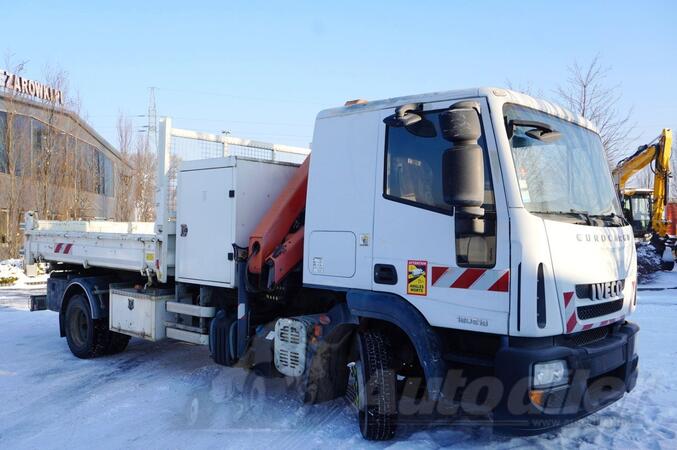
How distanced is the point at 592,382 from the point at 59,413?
4.77 metres

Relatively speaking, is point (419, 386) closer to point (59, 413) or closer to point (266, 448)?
point (266, 448)

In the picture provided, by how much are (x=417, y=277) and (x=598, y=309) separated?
1.31 meters

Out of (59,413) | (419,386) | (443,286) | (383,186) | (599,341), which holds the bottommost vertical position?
(59,413)

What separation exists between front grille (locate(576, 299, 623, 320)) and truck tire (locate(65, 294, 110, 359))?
621 centimetres

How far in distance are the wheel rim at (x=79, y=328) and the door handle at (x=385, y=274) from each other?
512cm

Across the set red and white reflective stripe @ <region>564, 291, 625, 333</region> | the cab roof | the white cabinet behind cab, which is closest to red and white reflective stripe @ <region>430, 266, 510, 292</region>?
red and white reflective stripe @ <region>564, 291, 625, 333</region>

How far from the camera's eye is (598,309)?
411 cm

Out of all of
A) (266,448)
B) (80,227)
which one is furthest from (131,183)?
(266,448)

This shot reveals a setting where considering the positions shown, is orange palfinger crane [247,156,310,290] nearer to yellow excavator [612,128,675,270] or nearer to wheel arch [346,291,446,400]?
wheel arch [346,291,446,400]

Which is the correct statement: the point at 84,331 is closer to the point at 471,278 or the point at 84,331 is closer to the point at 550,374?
the point at 471,278

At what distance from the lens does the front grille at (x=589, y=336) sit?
13.1 feet

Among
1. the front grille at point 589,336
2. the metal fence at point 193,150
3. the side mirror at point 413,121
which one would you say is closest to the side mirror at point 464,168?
the side mirror at point 413,121

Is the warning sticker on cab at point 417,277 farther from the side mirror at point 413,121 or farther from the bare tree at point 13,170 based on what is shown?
the bare tree at point 13,170

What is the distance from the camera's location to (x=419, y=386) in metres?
4.76
